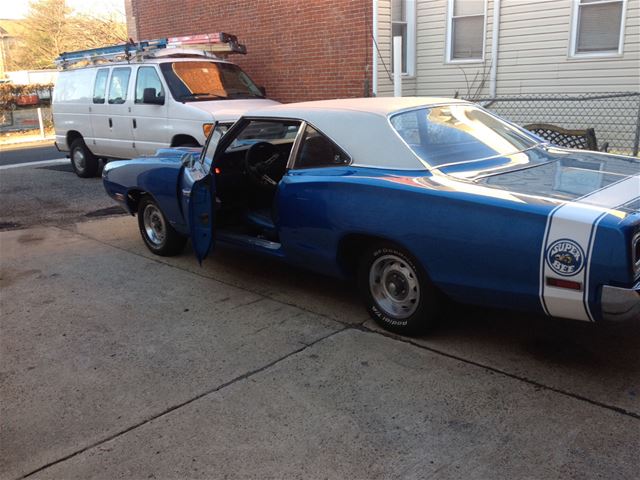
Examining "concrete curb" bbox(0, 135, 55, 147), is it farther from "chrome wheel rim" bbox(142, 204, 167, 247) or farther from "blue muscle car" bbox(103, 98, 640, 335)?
"blue muscle car" bbox(103, 98, 640, 335)

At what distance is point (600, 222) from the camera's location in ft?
9.75

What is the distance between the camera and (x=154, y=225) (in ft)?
20.6

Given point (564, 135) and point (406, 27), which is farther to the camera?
point (406, 27)

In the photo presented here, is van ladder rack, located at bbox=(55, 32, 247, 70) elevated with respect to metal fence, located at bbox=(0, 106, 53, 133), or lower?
elevated

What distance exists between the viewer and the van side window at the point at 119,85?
32.8ft

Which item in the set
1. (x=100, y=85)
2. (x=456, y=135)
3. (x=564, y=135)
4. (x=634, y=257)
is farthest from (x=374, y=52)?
(x=634, y=257)

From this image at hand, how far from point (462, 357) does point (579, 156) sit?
6.27 feet

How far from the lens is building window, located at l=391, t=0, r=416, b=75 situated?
10.8 meters

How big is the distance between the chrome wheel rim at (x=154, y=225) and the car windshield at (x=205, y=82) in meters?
3.32

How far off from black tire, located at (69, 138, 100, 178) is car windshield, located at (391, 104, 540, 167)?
8570 millimetres

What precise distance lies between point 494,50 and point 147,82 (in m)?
5.74

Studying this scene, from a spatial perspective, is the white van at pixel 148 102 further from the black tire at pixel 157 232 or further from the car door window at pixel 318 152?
the car door window at pixel 318 152

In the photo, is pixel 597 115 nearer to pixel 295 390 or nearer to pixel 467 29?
pixel 467 29

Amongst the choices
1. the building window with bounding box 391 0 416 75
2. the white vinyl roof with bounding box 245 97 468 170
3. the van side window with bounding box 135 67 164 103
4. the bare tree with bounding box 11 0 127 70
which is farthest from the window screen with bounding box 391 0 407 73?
the bare tree with bounding box 11 0 127 70
